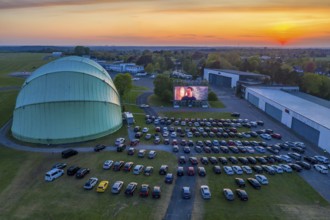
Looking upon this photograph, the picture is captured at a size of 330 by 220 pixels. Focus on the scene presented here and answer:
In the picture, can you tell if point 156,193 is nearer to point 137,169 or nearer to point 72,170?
point 137,169

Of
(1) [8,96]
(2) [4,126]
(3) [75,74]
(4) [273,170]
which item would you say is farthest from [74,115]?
(1) [8,96]

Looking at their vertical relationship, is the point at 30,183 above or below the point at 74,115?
below

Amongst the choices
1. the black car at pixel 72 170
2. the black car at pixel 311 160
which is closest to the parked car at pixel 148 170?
the black car at pixel 72 170

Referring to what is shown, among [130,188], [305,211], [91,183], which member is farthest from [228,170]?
[91,183]

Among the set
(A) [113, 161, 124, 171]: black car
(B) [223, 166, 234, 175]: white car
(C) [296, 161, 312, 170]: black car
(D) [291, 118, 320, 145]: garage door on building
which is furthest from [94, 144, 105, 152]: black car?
(D) [291, 118, 320, 145]: garage door on building

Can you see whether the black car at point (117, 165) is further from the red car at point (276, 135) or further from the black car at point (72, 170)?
the red car at point (276, 135)

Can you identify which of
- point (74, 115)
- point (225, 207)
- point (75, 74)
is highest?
point (75, 74)

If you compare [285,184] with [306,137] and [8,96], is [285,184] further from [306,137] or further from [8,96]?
[8,96]
